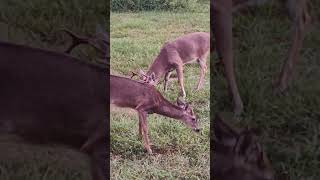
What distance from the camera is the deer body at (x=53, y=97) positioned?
4078 millimetres

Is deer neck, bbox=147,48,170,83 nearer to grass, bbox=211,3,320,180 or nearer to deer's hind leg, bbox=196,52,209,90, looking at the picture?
deer's hind leg, bbox=196,52,209,90

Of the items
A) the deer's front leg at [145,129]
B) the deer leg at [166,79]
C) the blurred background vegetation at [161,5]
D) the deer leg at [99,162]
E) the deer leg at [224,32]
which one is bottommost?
the deer leg at [99,162]

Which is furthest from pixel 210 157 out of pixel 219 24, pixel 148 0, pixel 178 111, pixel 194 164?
pixel 148 0

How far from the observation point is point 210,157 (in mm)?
4145

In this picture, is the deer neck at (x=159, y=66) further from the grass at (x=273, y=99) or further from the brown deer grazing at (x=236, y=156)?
the brown deer grazing at (x=236, y=156)

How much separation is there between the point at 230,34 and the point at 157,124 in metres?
→ 0.78

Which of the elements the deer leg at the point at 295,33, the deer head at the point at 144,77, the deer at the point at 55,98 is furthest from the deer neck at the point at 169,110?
the deer leg at the point at 295,33

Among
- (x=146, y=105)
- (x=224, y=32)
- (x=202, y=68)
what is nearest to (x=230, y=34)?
(x=224, y=32)

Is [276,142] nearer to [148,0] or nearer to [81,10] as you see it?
[148,0]

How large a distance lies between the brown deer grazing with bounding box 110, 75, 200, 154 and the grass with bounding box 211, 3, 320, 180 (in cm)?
19

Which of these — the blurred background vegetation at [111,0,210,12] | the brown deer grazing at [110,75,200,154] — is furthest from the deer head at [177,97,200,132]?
the blurred background vegetation at [111,0,210,12]

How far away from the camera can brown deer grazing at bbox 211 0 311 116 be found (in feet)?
13.5

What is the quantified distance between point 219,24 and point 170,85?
1.72 ft

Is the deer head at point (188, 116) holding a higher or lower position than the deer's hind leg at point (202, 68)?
lower
